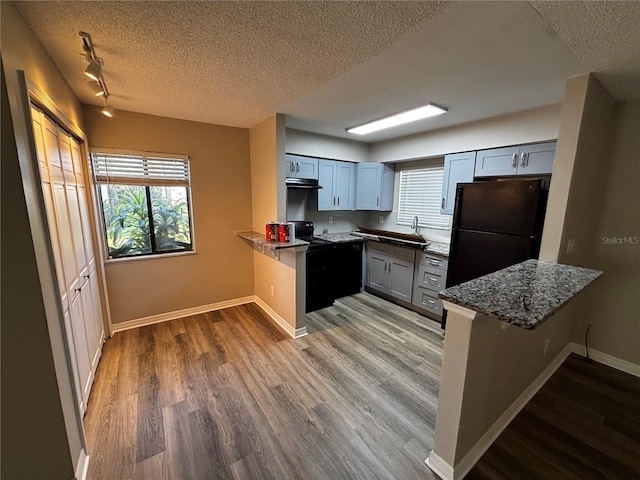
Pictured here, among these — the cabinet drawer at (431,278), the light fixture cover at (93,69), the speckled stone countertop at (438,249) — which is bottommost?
the cabinet drawer at (431,278)

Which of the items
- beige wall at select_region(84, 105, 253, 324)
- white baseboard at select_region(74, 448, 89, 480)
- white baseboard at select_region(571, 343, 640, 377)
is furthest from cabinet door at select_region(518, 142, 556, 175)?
white baseboard at select_region(74, 448, 89, 480)

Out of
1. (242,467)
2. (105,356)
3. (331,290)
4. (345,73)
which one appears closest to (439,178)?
(331,290)

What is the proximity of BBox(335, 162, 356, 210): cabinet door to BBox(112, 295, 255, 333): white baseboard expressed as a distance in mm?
2010

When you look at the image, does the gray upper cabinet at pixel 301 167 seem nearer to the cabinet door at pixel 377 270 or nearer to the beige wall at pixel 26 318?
the cabinet door at pixel 377 270

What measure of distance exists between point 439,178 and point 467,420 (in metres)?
3.18

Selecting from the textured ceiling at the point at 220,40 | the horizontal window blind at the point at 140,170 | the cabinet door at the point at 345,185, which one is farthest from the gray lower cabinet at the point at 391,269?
the horizontal window blind at the point at 140,170

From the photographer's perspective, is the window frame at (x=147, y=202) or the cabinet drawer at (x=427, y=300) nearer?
the window frame at (x=147, y=202)

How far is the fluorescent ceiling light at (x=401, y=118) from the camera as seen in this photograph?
260 cm

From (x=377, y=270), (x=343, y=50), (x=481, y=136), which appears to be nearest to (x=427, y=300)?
(x=377, y=270)

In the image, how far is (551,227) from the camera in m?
2.01

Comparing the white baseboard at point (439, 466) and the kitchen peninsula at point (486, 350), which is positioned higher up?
the kitchen peninsula at point (486, 350)

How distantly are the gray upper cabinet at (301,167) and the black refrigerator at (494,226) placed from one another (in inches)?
76.9

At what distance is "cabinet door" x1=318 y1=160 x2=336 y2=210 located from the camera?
391 cm

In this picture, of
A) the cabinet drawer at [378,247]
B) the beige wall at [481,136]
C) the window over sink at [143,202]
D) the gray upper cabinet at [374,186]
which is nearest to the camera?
the beige wall at [481,136]
